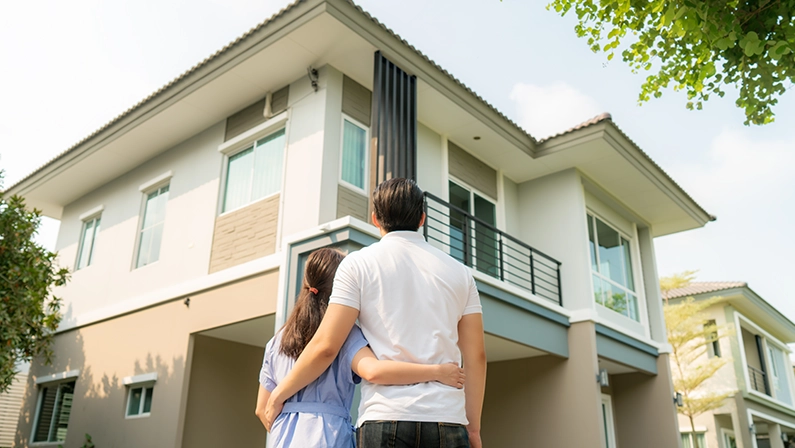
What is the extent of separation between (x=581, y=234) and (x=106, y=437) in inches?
288

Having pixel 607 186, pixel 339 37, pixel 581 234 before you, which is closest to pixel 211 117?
pixel 339 37

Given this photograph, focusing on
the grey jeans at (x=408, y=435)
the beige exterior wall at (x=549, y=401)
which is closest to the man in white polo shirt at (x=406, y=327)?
the grey jeans at (x=408, y=435)

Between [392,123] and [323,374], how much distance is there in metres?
5.46

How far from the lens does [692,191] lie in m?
11.8

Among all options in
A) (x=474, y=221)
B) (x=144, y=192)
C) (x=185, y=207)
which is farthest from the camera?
(x=144, y=192)

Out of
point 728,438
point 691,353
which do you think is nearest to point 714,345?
point 691,353

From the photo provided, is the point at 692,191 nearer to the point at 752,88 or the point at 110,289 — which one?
the point at 752,88

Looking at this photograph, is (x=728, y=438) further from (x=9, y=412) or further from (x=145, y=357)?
(x=9, y=412)

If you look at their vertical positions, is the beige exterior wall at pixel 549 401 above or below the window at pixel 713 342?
below

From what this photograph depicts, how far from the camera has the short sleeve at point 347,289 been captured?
185 cm

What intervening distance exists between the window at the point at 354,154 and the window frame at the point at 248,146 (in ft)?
2.38

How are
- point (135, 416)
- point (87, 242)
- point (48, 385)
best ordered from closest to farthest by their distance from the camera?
point (135, 416)
point (48, 385)
point (87, 242)

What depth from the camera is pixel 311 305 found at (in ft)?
7.59

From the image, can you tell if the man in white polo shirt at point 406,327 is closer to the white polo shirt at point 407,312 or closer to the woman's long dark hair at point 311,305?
the white polo shirt at point 407,312
